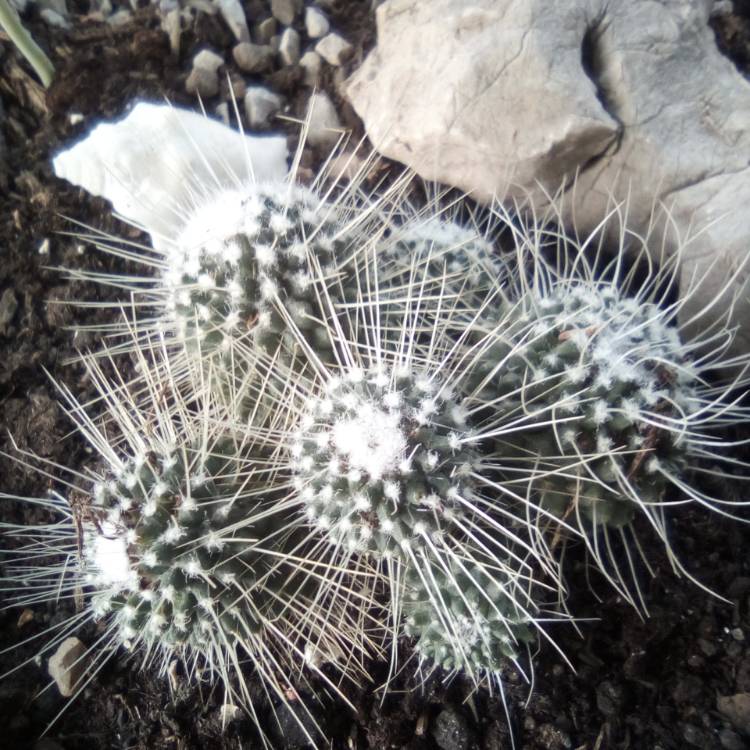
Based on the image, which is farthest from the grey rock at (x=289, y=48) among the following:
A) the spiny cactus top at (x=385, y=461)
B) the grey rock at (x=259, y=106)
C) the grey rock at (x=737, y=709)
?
the grey rock at (x=737, y=709)

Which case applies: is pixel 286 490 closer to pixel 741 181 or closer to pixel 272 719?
pixel 272 719

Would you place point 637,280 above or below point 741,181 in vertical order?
below

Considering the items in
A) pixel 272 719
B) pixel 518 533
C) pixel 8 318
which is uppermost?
pixel 8 318

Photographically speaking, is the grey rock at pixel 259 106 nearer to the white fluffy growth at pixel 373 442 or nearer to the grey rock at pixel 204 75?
the grey rock at pixel 204 75

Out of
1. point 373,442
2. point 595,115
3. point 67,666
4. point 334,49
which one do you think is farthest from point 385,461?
point 334,49

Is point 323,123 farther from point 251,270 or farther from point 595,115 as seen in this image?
point 251,270

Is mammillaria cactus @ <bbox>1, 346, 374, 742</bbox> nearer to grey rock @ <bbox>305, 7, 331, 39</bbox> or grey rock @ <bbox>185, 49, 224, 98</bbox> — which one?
grey rock @ <bbox>185, 49, 224, 98</bbox>

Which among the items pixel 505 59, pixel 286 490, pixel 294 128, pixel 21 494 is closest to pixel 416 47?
pixel 505 59

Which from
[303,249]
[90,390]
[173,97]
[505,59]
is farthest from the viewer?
[173,97]
